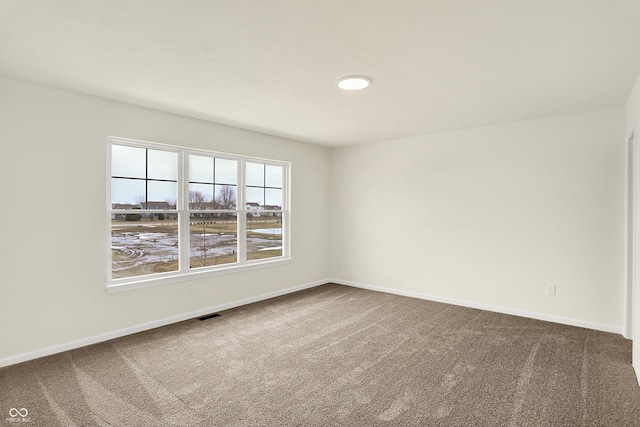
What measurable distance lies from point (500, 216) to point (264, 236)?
3461 millimetres

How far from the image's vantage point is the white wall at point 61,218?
9.85ft

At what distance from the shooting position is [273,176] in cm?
554

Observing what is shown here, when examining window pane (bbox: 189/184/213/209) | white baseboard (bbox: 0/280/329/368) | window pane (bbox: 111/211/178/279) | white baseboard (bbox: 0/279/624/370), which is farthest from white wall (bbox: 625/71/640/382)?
window pane (bbox: 111/211/178/279)

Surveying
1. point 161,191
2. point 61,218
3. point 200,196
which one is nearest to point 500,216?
point 200,196

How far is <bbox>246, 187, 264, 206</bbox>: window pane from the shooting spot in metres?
5.17

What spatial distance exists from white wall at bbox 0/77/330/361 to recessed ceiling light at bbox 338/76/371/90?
7.27 feet

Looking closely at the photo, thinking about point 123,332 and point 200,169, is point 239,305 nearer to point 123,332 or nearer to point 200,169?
point 123,332

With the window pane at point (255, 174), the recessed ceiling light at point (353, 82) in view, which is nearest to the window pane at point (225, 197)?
the window pane at point (255, 174)

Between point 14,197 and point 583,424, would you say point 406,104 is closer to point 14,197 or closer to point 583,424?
point 583,424

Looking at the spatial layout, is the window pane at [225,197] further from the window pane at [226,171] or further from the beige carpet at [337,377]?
the beige carpet at [337,377]

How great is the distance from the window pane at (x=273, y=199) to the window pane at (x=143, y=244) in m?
1.54

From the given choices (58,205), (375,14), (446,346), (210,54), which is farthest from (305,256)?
(375,14)
